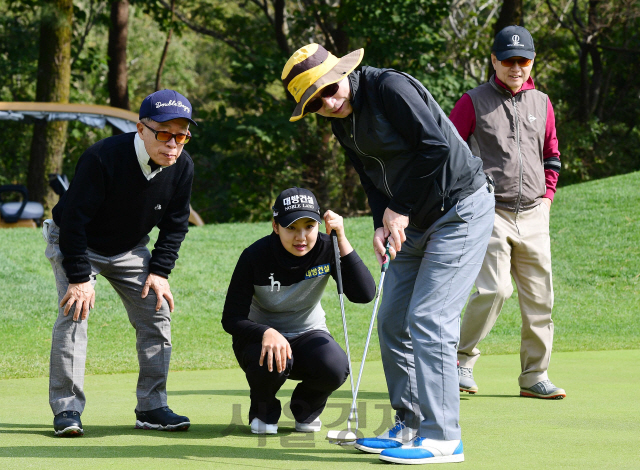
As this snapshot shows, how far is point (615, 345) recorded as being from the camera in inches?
321

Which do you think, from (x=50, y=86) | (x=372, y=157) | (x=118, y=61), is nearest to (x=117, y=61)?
(x=118, y=61)

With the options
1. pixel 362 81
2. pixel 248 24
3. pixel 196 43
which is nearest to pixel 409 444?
pixel 362 81

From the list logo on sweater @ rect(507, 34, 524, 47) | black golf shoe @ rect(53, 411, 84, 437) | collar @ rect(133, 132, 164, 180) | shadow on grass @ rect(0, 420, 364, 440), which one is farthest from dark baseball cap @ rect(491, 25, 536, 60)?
black golf shoe @ rect(53, 411, 84, 437)

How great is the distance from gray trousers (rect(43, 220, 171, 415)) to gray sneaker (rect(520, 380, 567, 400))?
226cm

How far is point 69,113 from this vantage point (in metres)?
16.2

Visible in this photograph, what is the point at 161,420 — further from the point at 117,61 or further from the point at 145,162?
the point at 117,61

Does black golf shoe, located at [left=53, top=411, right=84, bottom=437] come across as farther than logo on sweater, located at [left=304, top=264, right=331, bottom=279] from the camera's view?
No

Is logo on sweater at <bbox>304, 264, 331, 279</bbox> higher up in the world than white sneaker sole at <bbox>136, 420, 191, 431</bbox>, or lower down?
higher up

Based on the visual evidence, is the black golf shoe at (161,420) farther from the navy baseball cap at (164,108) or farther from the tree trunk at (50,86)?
the tree trunk at (50,86)

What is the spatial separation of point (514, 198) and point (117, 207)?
2472mm

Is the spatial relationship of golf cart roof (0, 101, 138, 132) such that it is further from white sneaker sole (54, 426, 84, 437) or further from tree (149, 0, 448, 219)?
white sneaker sole (54, 426, 84, 437)

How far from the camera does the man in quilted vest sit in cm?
530

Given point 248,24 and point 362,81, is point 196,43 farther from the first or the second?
point 362,81

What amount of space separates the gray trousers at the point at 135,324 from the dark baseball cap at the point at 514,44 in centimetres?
250
